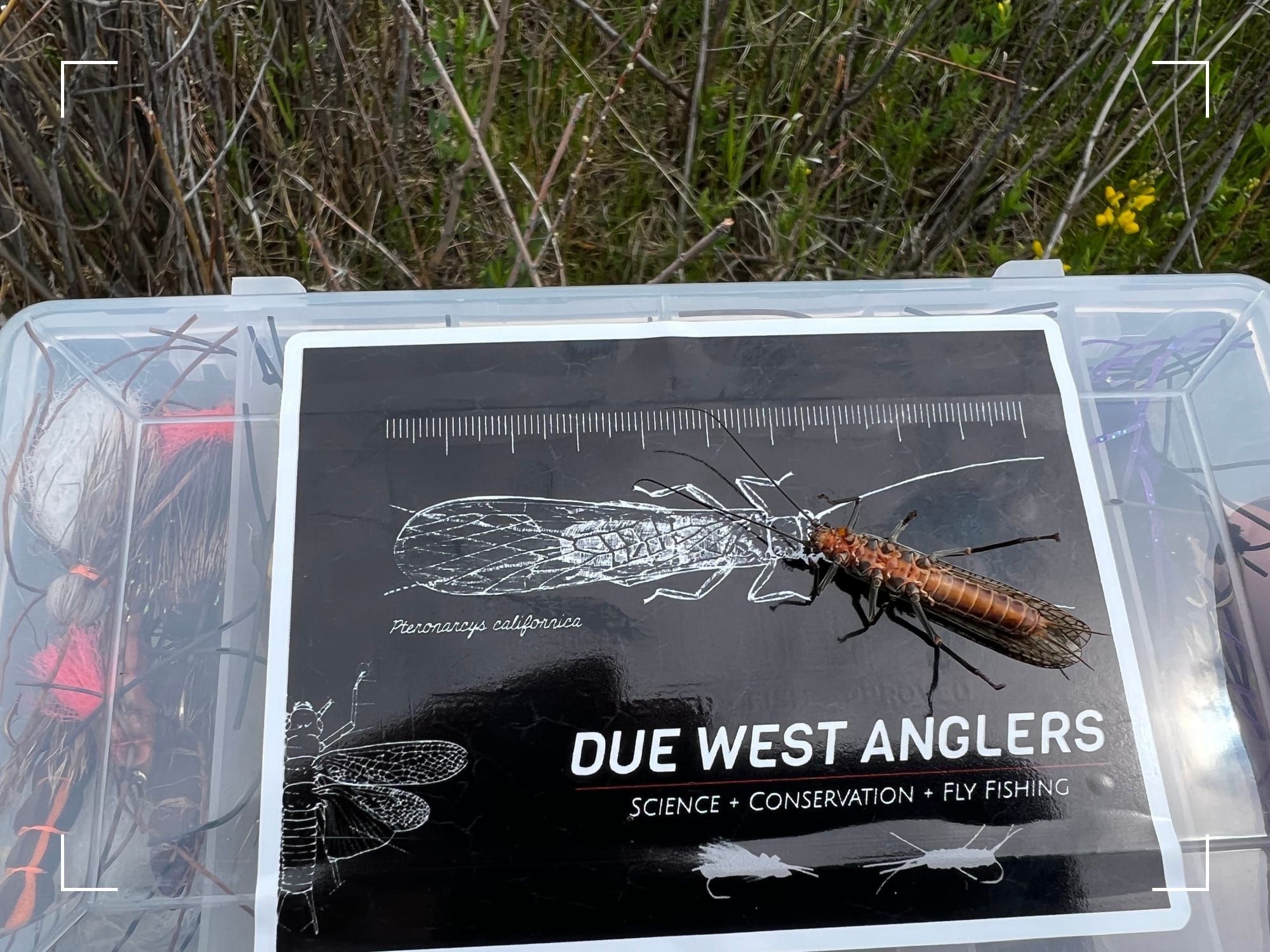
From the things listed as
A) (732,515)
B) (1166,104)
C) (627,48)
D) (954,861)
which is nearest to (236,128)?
(627,48)

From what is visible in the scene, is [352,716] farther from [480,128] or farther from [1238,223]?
[1238,223]

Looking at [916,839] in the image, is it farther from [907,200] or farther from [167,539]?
[907,200]

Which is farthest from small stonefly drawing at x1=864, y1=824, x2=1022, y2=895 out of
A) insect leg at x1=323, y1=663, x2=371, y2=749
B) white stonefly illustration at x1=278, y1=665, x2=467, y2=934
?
insect leg at x1=323, y1=663, x2=371, y2=749

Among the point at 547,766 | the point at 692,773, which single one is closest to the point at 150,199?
the point at 547,766

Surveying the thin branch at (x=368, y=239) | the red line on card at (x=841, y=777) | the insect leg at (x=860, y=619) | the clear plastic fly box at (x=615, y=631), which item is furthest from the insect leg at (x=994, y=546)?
the thin branch at (x=368, y=239)
